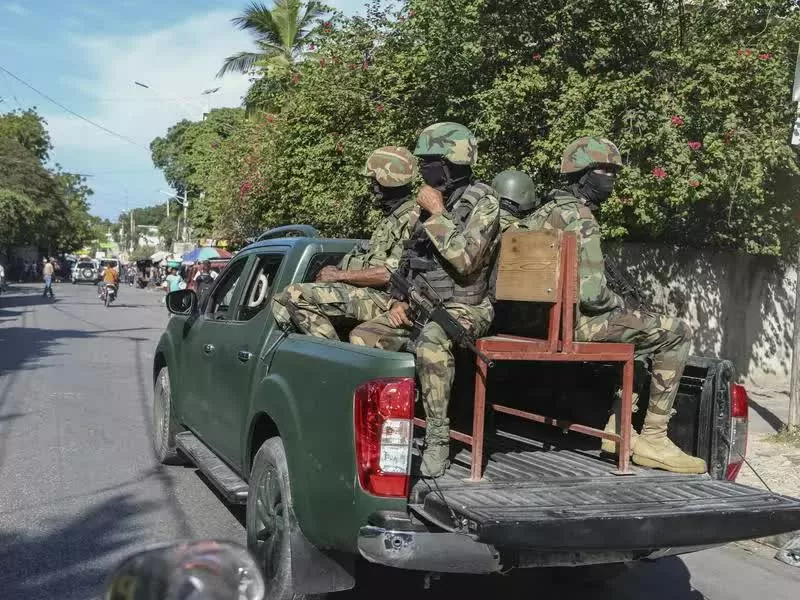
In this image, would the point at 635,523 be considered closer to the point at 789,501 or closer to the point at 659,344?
the point at 789,501

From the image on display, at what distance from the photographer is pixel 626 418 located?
3965 millimetres

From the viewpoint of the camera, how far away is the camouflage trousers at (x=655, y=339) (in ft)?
13.9

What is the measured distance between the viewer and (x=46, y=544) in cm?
506

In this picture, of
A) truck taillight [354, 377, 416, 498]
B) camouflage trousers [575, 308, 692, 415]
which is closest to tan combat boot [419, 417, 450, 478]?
truck taillight [354, 377, 416, 498]

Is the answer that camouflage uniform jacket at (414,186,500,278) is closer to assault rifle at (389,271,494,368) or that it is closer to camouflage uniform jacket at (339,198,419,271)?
assault rifle at (389,271,494,368)

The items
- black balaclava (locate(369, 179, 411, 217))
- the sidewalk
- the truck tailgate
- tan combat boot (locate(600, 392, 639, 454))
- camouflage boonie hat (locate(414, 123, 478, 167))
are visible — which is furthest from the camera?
the sidewalk

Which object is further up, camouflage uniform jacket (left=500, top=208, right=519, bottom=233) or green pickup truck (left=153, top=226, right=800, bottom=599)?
camouflage uniform jacket (left=500, top=208, right=519, bottom=233)

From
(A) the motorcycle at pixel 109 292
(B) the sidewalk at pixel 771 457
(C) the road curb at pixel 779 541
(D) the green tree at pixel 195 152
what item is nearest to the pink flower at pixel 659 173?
(B) the sidewalk at pixel 771 457

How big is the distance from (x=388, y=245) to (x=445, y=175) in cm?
86

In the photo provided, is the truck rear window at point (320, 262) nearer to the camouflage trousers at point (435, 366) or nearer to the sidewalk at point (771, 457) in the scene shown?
the camouflage trousers at point (435, 366)

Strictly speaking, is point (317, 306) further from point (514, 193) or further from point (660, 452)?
point (660, 452)

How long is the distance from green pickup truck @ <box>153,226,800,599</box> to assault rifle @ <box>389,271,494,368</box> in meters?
0.41

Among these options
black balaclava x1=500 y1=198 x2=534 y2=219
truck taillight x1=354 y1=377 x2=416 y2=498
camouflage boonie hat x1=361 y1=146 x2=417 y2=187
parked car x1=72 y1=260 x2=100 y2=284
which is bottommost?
parked car x1=72 y1=260 x2=100 y2=284

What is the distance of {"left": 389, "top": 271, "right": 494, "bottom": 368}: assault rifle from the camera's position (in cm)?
371
